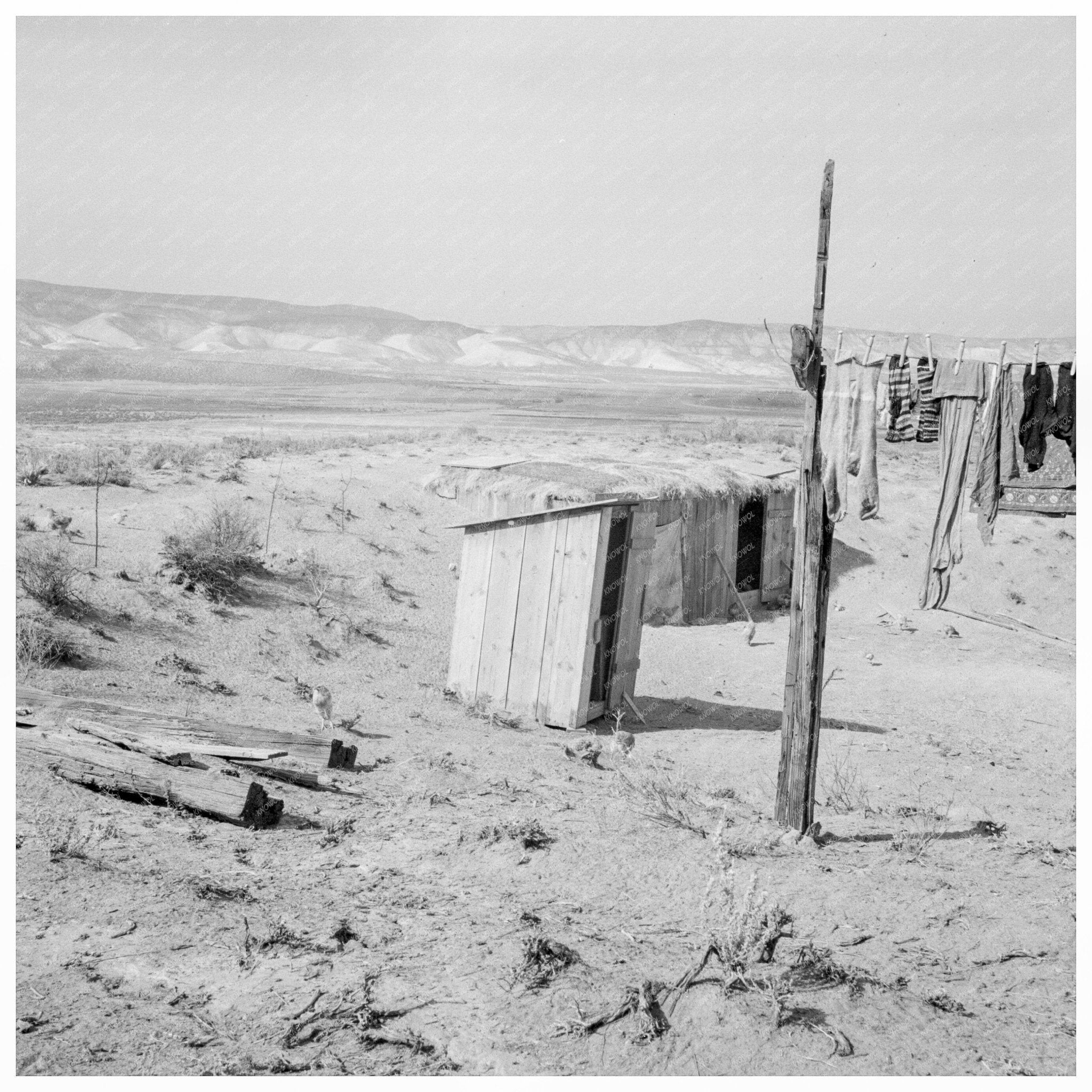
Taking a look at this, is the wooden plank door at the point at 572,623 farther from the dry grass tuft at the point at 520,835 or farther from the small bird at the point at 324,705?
the dry grass tuft at the point at 520,835

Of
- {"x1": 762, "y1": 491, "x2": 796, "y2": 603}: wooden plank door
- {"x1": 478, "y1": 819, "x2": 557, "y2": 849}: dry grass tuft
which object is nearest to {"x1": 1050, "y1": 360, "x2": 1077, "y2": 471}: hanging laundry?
{"x1": 478, "y1": 819, "x2": 557, "y2": 849}: dry grass tuft

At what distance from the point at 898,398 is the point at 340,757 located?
4.22 meters

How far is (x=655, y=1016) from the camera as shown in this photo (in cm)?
396

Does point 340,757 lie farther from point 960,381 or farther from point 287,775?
point 960,381

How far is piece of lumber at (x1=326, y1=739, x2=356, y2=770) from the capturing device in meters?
6.97

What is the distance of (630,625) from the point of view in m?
9.78

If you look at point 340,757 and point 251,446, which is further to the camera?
point 251,446

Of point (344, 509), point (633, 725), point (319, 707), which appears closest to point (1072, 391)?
point (633, 725)

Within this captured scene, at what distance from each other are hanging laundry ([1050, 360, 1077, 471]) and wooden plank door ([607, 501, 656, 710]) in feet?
13.4

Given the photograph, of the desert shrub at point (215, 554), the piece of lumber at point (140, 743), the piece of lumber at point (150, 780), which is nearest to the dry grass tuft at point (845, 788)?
the piece of lumber at point (150, 780)

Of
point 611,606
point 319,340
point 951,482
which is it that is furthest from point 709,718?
point 319,340

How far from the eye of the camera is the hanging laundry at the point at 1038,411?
5973 millimetres

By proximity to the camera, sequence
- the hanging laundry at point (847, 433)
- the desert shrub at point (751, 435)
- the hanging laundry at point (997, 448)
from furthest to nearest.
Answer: the desert shrub at point (751, 435), the hanging laundry at point (997, 448), the hanging laundry at point (847, 433)

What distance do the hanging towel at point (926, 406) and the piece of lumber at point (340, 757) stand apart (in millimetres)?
4138
